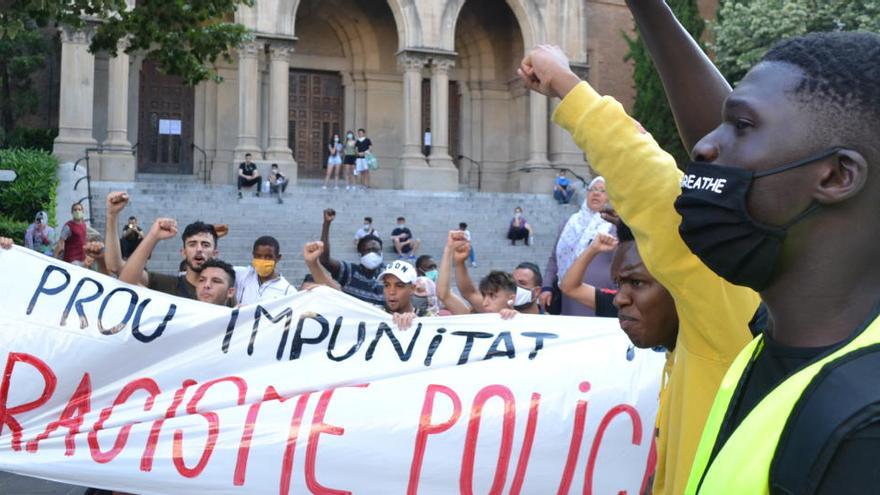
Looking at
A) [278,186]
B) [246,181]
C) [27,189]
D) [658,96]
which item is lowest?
[27,189]

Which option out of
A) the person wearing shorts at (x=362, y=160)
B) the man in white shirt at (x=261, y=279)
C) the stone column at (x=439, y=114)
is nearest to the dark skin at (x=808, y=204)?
the man in white shirt at (x=261, y=279)

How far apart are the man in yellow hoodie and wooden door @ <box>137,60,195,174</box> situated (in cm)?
2756

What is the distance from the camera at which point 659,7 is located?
2.16 m

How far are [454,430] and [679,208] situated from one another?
325cm

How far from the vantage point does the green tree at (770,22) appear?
22.1m

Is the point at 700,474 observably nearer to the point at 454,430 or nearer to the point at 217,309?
the point at 454,430

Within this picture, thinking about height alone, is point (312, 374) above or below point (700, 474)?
below

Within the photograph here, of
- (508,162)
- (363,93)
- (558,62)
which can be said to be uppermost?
(363,93)

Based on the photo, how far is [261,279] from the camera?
262 inches

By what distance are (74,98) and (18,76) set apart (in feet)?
8.12

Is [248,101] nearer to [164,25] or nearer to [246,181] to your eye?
[246,181]

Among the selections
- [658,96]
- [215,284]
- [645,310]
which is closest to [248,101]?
[658,96]

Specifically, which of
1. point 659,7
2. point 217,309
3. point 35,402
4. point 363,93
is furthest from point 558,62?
point 363,93

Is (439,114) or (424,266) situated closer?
(424,266)
